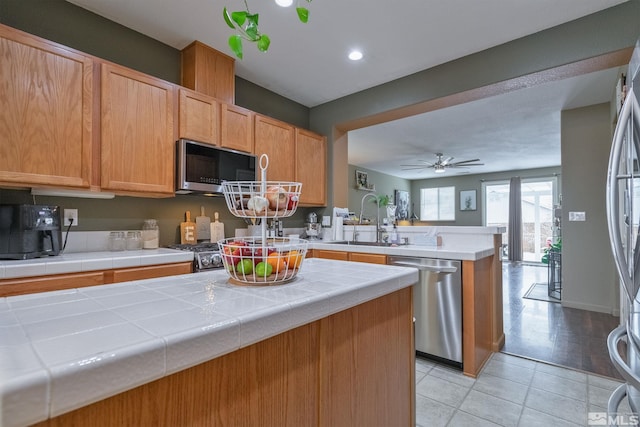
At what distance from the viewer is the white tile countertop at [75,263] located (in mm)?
1570

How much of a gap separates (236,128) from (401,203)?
7369mm

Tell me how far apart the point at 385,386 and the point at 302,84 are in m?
3.04

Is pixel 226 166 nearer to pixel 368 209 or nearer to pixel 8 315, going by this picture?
pixel 8 315

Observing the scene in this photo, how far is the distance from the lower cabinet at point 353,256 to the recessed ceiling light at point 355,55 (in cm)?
175

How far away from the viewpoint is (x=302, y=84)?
3385mm

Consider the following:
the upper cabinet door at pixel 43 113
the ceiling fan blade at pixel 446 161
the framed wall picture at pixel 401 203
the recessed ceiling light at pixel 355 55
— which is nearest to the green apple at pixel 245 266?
the upper cabinet door at pixel 43 113

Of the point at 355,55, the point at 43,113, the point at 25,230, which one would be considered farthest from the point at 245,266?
the point at 355,55

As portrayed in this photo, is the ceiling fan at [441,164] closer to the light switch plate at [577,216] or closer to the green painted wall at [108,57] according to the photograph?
the light switch plate at [577,216]

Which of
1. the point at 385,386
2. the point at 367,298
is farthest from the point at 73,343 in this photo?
the point at 385,386

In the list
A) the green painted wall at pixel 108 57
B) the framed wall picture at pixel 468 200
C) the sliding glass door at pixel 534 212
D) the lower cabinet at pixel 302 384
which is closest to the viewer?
the lower cabinet at pixel 302 384

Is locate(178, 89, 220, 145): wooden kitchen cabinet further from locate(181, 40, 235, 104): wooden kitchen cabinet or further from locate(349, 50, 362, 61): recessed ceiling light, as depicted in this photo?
locate(349, 50, 362, 61): recessed ceiling light

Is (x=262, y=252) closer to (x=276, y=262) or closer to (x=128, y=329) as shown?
(x=276, y=262)

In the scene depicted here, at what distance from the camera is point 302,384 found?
0.83 meters

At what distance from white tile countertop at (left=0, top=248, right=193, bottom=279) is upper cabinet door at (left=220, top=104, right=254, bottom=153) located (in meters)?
1.10
